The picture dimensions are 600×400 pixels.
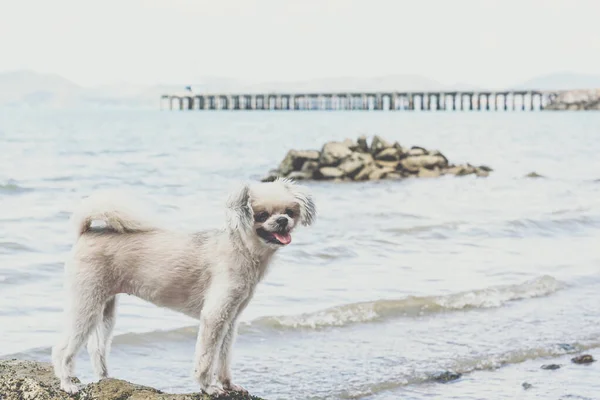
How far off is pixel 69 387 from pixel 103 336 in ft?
0.87

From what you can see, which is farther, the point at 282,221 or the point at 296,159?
the point at 296,159

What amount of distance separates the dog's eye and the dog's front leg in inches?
14.3

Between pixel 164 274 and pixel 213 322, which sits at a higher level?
pixel 164 274

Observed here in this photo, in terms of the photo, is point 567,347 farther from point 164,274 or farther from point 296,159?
point 296,159

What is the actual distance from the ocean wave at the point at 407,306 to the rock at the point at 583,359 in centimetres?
205

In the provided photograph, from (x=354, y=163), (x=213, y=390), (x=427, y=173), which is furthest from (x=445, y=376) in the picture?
(x=427, y=173)

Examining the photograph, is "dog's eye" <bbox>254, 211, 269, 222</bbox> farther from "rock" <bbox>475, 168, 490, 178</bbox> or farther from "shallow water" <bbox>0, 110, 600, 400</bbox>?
"rock" <bbox>475, 168, 490, 178</bbox>

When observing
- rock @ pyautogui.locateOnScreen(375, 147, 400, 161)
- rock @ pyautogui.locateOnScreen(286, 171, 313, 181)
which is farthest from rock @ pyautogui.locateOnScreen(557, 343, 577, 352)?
rock @ pyautogui.locateOnScreen(375, 147, 400, 161)

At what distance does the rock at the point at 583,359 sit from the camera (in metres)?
6.85

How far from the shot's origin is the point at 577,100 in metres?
131

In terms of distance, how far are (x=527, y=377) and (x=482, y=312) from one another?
2342mm

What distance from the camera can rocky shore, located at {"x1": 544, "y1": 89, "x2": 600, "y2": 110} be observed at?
13025 cm

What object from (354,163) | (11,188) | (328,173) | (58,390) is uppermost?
(58,390)

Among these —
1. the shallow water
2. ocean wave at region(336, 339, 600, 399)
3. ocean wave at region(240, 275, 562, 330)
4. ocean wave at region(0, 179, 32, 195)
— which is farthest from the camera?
ocean wave at region(0, 179, 32, 195)
